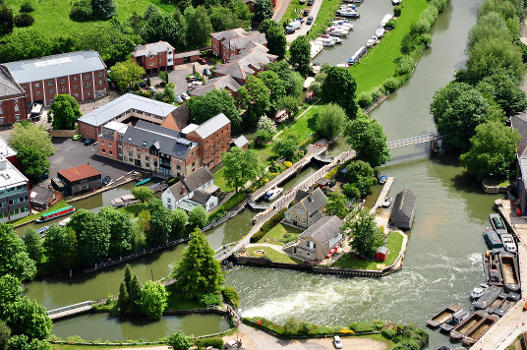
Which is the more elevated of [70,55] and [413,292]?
[70,55]

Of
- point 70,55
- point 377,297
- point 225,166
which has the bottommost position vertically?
point 377,297

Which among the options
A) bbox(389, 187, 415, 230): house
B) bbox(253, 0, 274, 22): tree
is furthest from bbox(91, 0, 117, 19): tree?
bbox(389, 187, 415, 230): house

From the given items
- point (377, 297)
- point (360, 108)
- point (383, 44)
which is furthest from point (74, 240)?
point (383, 44)

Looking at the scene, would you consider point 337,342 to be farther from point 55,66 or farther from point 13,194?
point 55,66

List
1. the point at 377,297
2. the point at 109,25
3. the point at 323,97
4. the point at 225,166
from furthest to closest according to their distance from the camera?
1. the point at 109,25
2. the point at 323,97
3. the point at 225,166
4. the point at 377,297

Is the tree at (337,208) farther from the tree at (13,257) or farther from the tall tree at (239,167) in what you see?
the tree at (13,257)

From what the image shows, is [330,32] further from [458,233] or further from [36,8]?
[458,233]

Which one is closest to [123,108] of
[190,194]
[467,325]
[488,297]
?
[190,194]
